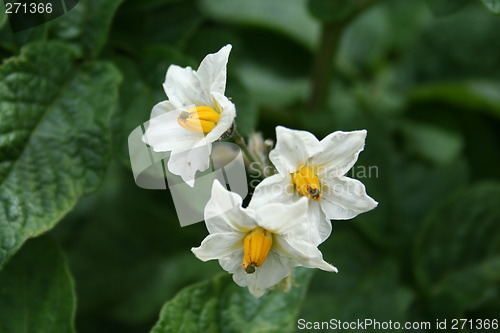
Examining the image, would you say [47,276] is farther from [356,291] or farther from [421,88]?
[421,88]

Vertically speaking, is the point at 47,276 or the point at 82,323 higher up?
the point at 47,276

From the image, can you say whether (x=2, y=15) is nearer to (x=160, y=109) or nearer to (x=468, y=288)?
(x=160, y=109)

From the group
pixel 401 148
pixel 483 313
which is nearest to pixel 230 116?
pixel 483 313

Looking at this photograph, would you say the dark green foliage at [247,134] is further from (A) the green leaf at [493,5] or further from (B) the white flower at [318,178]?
(B) the white flower at [318,178]

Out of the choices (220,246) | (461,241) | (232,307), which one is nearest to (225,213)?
(220,246)

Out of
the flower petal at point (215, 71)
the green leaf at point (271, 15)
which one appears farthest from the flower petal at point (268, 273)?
the green leaf at point (271, 15)

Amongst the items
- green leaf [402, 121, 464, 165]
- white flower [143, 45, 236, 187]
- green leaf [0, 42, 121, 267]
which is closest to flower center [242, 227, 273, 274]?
white flower [143, 45, 236, 187]
